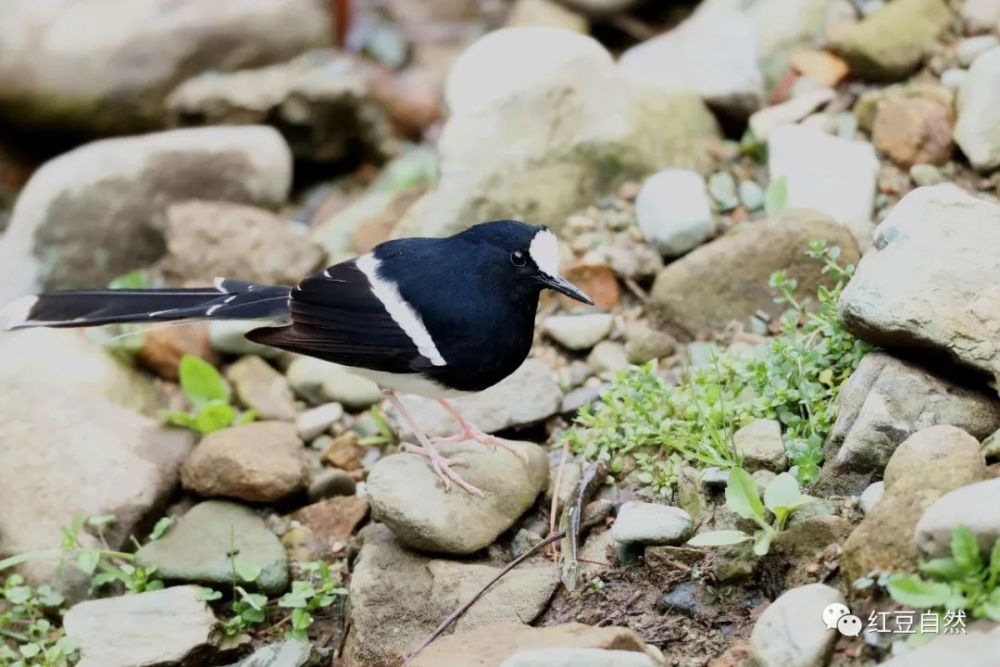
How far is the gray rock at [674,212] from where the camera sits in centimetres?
485

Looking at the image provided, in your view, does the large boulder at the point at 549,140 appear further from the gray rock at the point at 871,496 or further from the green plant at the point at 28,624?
the gray rock at the point at 871,496

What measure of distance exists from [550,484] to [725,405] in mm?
694

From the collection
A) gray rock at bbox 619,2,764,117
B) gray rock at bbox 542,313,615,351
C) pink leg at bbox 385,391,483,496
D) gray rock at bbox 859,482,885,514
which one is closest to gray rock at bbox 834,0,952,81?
gray rock at bbox 619,2,764,117

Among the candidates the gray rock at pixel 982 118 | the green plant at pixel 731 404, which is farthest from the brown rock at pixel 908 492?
the gray rock at pixel 982 118

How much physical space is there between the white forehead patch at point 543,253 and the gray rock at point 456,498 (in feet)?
2.16

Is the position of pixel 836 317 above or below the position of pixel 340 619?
above

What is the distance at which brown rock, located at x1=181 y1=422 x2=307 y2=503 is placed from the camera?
421 centimetres

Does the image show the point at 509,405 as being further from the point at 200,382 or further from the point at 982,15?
the point at 982,15

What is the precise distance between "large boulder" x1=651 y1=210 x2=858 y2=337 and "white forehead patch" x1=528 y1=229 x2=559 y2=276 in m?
0.97

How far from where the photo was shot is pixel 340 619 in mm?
3869

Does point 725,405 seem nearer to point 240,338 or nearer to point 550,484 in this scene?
point 550,484

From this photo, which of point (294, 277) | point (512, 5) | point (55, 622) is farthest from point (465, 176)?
point (512, 5)

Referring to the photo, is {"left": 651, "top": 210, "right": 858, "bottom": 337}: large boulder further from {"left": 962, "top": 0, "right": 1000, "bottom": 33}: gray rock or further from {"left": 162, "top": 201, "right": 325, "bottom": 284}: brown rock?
{"left": 162, "top": 201, "right": 325, "bottom": 284}: brown rock

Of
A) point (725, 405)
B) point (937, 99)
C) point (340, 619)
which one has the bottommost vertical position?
point (340, 619)
